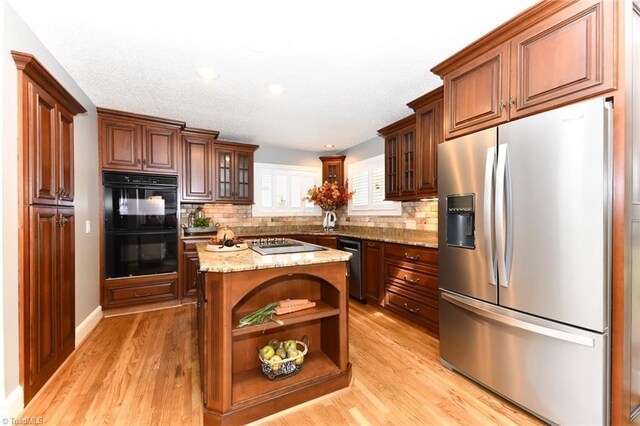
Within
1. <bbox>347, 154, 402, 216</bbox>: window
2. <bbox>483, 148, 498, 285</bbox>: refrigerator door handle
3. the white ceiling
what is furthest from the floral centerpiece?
<bbox>483, 148, 498, 285</bbox>: refrigerator door handle

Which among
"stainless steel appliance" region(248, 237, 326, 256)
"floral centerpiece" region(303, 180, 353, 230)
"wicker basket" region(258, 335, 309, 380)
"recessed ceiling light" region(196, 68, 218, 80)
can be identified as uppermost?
"recessed ceiling light" region(196, 68, 218, 80)

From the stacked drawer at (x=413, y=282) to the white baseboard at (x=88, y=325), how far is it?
3250mm

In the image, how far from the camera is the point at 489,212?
1781mm

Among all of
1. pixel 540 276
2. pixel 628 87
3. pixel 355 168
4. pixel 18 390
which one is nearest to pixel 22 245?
pixel 18 390

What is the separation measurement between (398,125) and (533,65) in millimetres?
1953

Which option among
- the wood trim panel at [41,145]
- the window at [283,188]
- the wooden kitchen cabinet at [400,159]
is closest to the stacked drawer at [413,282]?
the wooden kitchen cabinet at [400,159]

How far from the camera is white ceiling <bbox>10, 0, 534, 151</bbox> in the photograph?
1733 millimetres

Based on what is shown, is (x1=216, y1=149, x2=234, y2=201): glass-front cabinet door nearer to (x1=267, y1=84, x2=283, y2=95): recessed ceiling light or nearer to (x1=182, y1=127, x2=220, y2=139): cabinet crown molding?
(x1=182, y1=127, x2=220, y2=139): cabinet crown molding

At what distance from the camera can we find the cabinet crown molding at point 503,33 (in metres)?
1.55

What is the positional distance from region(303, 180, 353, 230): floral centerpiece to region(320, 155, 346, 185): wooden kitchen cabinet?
9.6 inches

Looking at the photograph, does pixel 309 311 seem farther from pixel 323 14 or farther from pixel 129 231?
pixel 129 231

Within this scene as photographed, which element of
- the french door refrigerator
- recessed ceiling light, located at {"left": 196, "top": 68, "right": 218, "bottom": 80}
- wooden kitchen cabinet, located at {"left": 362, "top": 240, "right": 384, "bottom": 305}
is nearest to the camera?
the french door refrigerator

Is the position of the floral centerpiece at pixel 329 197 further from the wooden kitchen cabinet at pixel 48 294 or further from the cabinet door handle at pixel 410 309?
the wooden kitchen cabinet at pixel 48 294

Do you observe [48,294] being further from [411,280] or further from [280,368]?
[411,280]
